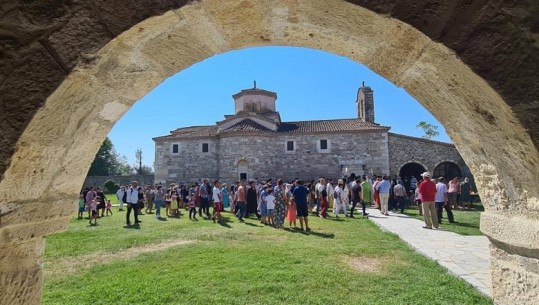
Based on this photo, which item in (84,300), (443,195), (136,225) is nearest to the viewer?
(84,300)

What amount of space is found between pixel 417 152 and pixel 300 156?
9366mm

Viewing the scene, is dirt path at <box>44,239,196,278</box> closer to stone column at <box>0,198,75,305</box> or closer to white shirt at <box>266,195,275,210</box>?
white shirt at <box>266,195,275,210</box>

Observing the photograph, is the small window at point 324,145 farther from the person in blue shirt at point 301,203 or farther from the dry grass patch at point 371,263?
the dry grass patch at point 371,263

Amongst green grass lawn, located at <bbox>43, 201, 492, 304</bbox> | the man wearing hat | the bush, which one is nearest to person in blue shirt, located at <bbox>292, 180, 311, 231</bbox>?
green grass lawn, located at <bbox>43, 201, 492, 304</bbox>

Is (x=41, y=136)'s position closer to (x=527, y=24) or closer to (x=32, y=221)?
(x=32, y=221)

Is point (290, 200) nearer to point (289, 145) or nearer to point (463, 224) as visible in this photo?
point (463, 224)

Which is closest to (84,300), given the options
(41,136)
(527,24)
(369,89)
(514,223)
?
(41,136)

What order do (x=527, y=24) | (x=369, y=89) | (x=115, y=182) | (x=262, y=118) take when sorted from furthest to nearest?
(x=115, y=182) < (x=369, y=89) < (x=262, y=118) < (x=527, y=24)

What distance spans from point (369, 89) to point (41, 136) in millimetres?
34822

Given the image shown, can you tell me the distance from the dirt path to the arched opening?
25.5 meters

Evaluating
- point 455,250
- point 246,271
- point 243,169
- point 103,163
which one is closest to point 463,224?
point 455,250

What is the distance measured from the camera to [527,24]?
4.17ft

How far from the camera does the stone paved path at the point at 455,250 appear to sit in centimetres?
537

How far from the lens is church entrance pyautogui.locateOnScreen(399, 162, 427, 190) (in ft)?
96.3
